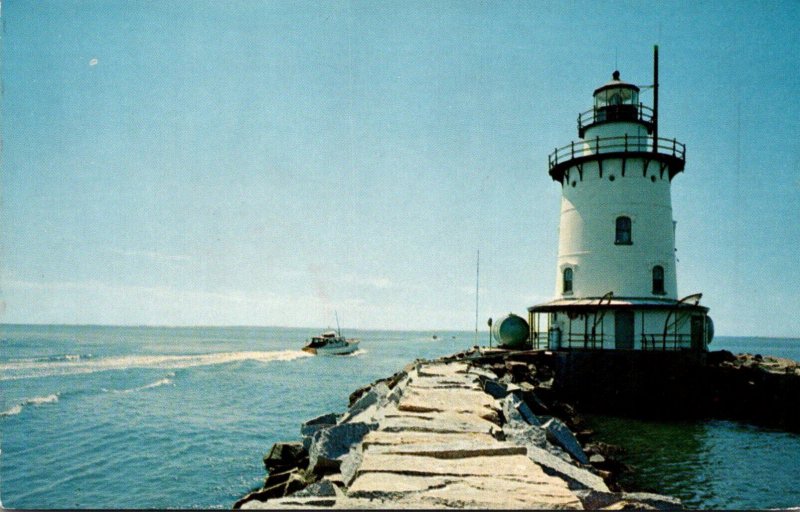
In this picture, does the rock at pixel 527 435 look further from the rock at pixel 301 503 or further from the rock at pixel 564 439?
the rock at pixel 301 503

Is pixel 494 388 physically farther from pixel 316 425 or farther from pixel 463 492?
pixel 463 492

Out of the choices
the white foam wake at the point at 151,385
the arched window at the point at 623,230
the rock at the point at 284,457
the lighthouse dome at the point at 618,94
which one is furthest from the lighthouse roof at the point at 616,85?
the white foam wake at the point at 151,385

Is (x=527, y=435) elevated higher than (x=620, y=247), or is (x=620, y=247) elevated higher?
(x=620, y=247)

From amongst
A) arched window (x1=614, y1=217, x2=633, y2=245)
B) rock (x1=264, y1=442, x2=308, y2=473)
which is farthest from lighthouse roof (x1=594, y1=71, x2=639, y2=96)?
rock (x1=264, y1=442, x2=308, y2=473)

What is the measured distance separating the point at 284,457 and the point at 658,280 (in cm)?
1810

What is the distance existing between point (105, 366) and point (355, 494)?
4813 cm

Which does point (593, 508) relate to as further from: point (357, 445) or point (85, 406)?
point (85, 406)

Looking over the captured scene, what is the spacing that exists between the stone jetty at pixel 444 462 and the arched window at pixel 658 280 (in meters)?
11.4

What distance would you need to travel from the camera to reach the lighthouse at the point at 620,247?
21.5 metres

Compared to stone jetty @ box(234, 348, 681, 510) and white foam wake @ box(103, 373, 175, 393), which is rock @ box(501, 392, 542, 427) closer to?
stone jetty @ box(234, 348, 681, 510)

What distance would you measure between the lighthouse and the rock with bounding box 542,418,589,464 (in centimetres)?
1104

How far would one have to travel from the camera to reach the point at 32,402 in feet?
84.3

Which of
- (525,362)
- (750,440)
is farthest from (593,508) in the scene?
(525,362)

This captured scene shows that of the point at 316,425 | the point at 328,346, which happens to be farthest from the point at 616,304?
the point at 328,346
